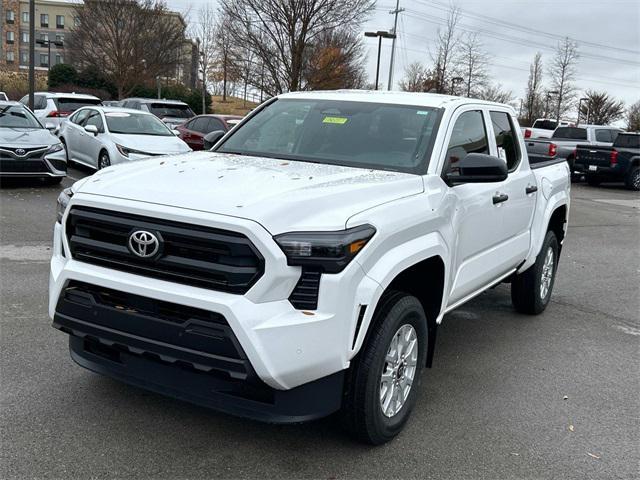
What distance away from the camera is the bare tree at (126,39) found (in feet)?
118

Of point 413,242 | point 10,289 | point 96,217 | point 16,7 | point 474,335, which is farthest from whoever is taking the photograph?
point 16,7

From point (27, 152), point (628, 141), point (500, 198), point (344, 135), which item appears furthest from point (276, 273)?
point (628, 141)

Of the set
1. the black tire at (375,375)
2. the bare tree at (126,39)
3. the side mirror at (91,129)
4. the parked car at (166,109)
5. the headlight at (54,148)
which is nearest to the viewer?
the black tire at (375,375)

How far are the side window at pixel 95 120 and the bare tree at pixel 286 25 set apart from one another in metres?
10.1

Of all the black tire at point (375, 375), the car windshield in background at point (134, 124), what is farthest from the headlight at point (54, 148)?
the black tire at point (375, 375)

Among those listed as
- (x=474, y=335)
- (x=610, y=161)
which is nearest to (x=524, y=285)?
(x=474, y=335)

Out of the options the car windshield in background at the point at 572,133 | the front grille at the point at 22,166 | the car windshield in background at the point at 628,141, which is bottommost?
the front grille at the point at 22,166

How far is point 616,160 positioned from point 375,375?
796 inches

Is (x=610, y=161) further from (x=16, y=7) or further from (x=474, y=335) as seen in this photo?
(x=16, y=7)

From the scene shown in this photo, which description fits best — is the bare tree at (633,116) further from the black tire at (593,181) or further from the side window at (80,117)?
the side window at (80,117)

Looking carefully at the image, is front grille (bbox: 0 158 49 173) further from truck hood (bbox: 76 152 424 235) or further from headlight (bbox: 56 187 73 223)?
headlight (bbox: 56 187 73 223)

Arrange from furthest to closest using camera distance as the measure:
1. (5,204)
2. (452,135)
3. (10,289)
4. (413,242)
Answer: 1. (5,204)
2. (10,289)
3. (452,135)
4. (413,242)

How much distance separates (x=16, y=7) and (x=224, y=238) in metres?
104

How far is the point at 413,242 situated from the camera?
362 cm
